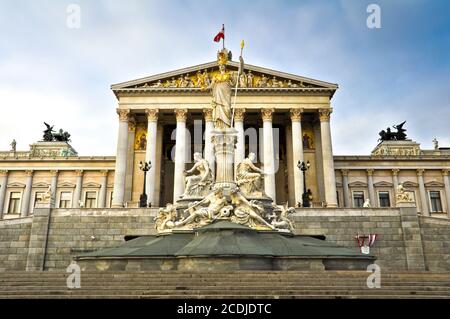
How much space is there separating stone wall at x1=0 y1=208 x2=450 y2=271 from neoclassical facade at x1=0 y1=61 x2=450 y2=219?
12600mm

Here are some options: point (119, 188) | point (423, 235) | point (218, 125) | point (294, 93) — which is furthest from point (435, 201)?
point (218, 125)

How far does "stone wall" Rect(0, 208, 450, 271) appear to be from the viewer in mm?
26797

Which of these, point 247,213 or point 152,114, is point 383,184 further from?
point 247,213

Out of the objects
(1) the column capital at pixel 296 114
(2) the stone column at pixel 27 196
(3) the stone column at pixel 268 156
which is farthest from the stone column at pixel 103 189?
(1) the column capital at pixel 296 114

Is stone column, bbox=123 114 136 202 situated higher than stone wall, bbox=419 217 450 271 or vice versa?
stone column, bbox=123 114 136 202

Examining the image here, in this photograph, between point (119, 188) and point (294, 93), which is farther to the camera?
point (294, 93)

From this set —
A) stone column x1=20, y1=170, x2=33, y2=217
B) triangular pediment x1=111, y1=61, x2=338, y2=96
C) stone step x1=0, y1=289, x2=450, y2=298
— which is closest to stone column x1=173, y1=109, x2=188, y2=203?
triangular pediment x1=111, y1=61, x2=338, y2=96

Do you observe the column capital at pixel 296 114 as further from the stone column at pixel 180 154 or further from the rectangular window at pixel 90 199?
the rectangular window at pixel 90 199

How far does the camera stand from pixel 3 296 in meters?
10.3

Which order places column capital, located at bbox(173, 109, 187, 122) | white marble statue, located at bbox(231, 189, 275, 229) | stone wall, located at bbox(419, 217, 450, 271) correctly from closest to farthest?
white marble statue, located at bbox(231, 189, 275, 229) < stone wall, located at bbox(419, 217, 450, 271) < column capital, located at bbox(173, 109, 187, 122)

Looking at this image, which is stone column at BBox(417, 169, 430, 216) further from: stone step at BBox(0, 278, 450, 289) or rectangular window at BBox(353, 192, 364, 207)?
stone step at BBox(0, 278, 450, 289)

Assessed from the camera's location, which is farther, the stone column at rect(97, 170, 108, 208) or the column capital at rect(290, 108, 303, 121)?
the stone column at rect(97, 170, 108, 208)

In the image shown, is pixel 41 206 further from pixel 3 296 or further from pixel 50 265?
pixel 3 296
